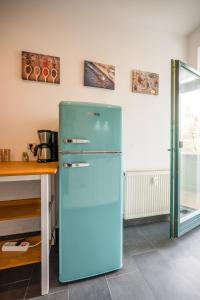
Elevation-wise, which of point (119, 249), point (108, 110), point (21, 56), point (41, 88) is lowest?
point (119, 249)

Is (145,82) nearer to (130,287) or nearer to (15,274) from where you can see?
(130,287)

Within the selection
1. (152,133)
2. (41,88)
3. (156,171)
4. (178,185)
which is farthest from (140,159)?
(41,88)

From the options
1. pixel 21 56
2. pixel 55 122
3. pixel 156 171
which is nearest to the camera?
pixel 21 56

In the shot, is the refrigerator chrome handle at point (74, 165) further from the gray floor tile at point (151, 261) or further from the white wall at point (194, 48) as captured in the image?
the white wall at point (194, 48)

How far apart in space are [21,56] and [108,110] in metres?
1.31

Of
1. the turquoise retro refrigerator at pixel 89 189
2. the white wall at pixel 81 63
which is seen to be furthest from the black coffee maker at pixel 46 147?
the turquoise retro refrigerator at pixel 89 189

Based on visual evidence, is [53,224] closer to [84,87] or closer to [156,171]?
[156,171]

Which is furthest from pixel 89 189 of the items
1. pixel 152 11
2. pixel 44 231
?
pixel 152 11

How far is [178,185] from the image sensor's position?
201cm

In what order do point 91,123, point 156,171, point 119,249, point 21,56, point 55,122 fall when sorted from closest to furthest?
point 91,123 < point 119,249 < point 21,56 < point 55,122 < point 156,171

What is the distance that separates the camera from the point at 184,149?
2447mm

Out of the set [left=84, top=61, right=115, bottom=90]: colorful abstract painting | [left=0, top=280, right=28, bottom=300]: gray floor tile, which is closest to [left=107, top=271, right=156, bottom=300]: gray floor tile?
[left=0, top=280, right=28, bottom=300]: gray floor tile

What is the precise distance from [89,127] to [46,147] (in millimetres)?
642

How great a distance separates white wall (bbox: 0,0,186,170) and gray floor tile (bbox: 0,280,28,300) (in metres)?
1.23
